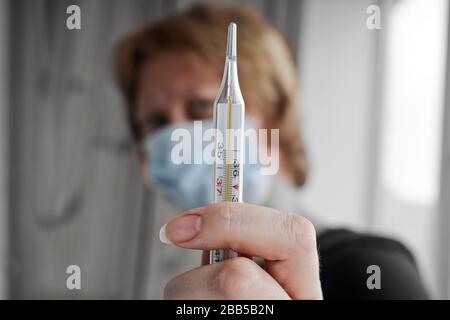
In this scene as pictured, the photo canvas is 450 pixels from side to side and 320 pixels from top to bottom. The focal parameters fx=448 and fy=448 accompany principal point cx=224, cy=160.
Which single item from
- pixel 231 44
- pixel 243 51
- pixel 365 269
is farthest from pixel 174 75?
pixel 231 44

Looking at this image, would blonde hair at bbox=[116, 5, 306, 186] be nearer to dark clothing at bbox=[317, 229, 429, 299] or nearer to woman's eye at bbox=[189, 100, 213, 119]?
woman's eye at bbox=[189, 100, 213, 119]

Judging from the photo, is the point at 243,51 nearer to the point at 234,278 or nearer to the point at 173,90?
the point at 173,90

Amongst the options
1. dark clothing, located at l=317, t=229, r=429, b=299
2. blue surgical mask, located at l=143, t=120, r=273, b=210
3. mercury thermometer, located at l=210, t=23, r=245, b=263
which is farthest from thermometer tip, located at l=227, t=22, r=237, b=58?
blue surgical mask, located at l=143, t=120, r=273, b=210

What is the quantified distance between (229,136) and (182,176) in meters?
0.76

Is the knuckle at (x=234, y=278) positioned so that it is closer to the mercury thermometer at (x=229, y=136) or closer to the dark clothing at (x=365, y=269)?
the mercury thermometer at (x=229, y=136)

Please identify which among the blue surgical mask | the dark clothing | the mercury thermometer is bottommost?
the dark clothing

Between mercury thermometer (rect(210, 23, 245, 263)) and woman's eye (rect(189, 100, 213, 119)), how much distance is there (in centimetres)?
75

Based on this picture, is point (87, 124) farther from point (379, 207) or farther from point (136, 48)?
point (379, 207)

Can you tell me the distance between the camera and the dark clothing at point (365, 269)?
1.84 ft

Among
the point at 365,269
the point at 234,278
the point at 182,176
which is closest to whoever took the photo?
the point at 234,278

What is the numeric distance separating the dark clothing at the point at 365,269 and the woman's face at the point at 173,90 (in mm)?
459

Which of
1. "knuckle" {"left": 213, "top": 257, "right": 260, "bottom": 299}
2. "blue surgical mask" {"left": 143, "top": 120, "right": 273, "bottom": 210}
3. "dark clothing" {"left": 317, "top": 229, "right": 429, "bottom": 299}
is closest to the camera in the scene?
"knuckle" {"left": 213, "top": 257, "right": 260, "bottom": 299}

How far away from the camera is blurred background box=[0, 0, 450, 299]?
3.41 feet

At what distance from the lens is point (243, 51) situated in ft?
3.39
